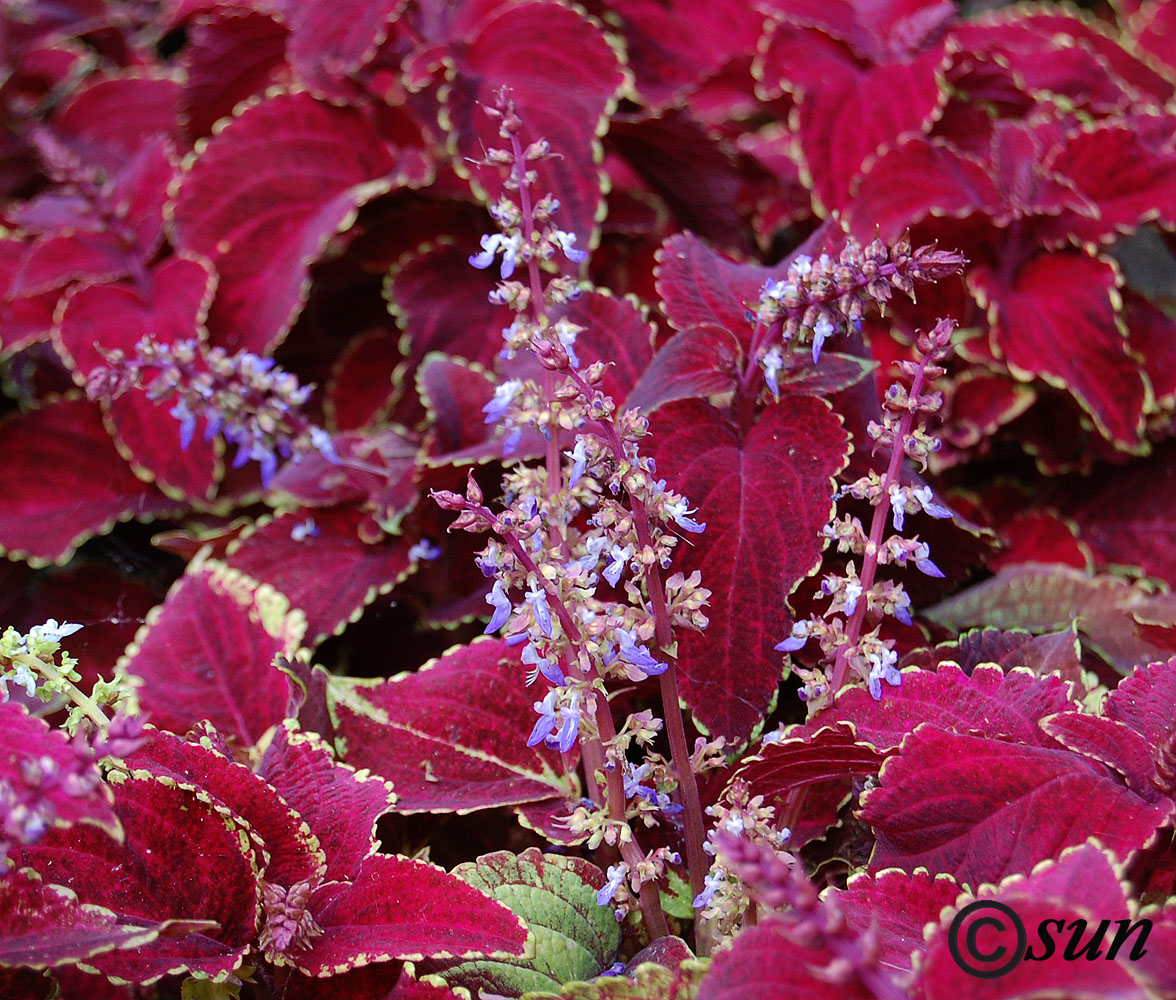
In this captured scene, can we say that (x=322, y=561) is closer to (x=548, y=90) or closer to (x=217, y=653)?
(x=217, y=653)

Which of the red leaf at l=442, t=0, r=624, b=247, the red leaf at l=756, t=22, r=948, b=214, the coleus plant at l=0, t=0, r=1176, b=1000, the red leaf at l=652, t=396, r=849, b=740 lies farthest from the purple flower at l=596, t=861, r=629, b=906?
the red leaf at l=756, t=22, r=948, b=214

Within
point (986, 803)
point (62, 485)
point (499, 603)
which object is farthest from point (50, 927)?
point (62, 485)

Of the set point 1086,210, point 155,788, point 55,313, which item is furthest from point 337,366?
point 1086,210

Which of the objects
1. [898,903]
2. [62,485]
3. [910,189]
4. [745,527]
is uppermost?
[910,189]

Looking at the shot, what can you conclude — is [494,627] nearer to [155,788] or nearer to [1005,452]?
[155,788]

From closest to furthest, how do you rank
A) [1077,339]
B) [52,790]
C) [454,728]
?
[52,790]
[454,728]
[1077,339]

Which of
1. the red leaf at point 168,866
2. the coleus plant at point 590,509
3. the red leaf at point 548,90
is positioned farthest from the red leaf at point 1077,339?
the red leaf at point 168,866

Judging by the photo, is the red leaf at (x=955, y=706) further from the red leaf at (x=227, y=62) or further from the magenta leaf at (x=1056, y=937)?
the red leaf at (x=227, y=62)
